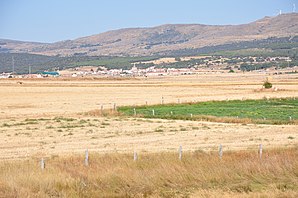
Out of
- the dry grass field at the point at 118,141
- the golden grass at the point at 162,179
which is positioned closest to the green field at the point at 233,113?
the dry grass field at the point at 118,141

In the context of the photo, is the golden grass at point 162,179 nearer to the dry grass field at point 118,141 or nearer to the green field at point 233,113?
the dry grass field at point 118,141

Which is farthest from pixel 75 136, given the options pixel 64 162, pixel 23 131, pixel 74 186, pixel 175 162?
pixel 74 186

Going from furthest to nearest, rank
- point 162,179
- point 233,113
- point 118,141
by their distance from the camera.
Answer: point 233,113 → point 118,141 → point 162,179

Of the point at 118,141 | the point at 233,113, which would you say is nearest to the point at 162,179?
the point at 118,141

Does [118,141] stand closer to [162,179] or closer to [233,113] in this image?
[162,179]

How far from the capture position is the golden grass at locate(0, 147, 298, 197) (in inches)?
585

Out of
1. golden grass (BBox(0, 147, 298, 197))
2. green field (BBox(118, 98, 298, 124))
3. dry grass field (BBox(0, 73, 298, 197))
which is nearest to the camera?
golden grass (BBox(0, 147, 298, 197))

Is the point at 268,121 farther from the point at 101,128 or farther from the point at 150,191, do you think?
the point at 150,191

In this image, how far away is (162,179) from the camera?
16047 mm

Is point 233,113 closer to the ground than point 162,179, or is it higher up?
closer to the ground

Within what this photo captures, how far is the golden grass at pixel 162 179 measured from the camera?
1485 cm

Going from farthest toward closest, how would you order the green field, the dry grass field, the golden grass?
the green field → the dry grass field → the golden grass

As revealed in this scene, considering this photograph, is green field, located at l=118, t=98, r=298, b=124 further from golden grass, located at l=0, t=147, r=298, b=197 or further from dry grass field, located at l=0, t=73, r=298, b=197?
golden grass, located at l=0, t=147, r=298, b=197

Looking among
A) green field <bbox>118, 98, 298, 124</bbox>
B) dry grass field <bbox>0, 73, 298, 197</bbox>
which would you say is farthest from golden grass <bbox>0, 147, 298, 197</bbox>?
green field <bbox>118, 98, 298, 124</bbox>
